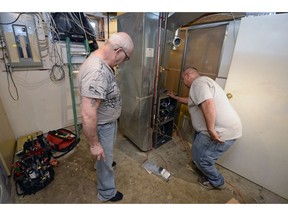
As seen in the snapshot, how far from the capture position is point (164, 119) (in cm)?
217

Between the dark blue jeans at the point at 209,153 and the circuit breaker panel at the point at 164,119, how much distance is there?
66cm

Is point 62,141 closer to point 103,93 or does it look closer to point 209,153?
point 103,93

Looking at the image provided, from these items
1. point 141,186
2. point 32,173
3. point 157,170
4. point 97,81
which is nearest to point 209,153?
point 157,170

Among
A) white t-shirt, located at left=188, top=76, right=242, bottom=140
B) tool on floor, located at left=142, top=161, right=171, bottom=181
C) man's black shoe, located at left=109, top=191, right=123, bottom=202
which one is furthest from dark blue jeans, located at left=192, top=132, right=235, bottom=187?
man's black shoe, located at left=109, top=191, right=123, bottom=202

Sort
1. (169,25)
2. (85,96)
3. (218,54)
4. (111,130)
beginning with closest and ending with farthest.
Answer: (85,96) → (111,130) → (169,25) → (218,54)

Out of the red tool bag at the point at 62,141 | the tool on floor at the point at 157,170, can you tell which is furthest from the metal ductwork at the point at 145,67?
the red tool bag at the point at 62,141

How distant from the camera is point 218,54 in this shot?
1867 millimetres

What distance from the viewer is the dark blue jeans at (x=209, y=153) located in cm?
144

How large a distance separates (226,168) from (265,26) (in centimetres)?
166

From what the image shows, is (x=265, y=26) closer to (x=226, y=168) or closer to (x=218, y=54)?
(x=218, y=54)

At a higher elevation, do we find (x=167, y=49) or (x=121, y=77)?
(x=167, y=49)

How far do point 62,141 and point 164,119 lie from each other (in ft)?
5.09

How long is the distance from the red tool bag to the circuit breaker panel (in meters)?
1.26

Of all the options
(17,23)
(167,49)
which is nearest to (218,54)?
(167,49)
